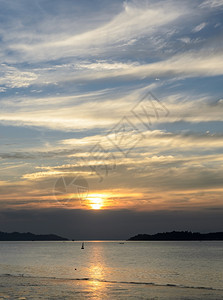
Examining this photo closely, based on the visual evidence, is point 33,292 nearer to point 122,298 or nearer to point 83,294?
point 83,294

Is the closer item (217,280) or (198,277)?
(217,280)

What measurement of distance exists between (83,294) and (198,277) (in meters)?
44.8

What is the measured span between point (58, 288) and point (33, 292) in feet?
21.4

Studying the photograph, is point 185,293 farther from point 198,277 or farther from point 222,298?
point 198,277

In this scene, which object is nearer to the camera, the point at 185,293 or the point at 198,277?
the point at 185,293

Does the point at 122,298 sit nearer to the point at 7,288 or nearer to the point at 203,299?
the point at 203,299

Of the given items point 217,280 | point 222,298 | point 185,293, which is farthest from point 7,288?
point 217,280

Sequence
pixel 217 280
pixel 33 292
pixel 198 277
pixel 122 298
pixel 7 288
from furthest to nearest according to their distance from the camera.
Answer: pixel 198 277 → pixel 217 280 → pixel 7 288 → pixel 33 292 → pixel 122 298

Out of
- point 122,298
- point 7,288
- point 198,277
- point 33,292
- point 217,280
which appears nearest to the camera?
point 122,298

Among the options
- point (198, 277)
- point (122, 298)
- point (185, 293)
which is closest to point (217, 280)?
point (198, 277)

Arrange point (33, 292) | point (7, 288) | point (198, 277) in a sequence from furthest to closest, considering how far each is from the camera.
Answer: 1. point (198, 277)
2. point (7, 288)
3. point (33, 292)

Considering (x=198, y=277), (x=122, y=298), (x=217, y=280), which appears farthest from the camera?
(x=198, y=277)

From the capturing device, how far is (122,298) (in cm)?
4906

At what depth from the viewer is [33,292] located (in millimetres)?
52531
